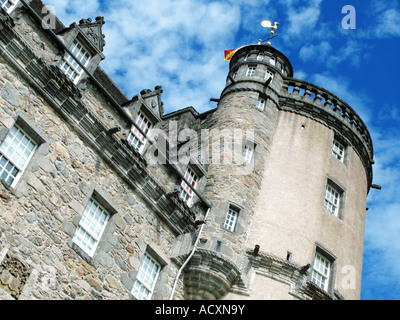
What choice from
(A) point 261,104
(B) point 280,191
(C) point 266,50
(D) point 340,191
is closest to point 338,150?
(D) point 340,191

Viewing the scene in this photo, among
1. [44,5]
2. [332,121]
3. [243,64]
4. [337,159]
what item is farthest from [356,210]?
[44,5]

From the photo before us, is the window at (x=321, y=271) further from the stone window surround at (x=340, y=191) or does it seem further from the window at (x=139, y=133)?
the window at (x=139, y=133)

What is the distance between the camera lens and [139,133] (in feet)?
51.2

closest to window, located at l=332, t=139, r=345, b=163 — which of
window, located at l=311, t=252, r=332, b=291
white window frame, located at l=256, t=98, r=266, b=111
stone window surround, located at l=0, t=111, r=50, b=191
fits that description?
white window frame, located at l=256, t=98, r=266, b=111

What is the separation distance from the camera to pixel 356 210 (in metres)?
19.9

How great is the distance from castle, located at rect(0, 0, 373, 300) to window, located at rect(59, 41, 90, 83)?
39mm

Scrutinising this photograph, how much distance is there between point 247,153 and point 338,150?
424 centimetres

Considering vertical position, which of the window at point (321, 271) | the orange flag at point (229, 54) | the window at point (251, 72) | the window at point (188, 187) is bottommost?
the window at point (321, 271)

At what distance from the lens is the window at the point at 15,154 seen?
11.2 meters

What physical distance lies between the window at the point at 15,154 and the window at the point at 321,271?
31.3 ft

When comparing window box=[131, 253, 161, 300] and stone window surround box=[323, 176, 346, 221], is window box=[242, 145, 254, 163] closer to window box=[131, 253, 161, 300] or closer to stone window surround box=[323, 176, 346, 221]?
stone window surround box=[323, 176, 346, 221]

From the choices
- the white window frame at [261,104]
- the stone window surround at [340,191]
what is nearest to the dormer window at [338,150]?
the stone window surround at [340,191]
